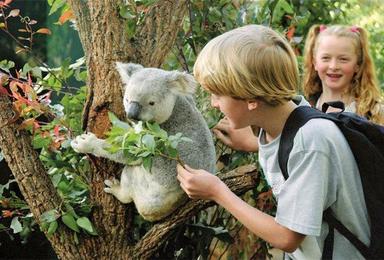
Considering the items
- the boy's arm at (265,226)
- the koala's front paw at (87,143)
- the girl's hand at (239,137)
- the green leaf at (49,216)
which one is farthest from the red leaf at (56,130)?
the boy's arm at (265,226)

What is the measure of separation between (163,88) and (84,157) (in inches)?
15.5

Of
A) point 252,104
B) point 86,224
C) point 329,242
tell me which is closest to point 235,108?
point 252,104

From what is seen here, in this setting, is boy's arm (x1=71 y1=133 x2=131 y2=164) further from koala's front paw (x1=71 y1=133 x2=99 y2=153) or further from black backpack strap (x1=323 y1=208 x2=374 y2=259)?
black backpack strap (x1=323 y1=208 x2=374 y2=259)

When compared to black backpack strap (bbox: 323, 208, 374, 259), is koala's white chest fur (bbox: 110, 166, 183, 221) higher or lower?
lower

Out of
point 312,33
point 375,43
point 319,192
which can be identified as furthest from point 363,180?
point 375,43

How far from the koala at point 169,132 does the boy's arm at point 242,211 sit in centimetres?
30

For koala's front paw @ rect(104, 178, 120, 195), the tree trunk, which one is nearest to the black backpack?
the tree trunk

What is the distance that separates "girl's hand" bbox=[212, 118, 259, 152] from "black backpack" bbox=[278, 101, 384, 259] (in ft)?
1.73

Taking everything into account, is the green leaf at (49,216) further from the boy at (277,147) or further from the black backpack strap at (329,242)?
the black backpack strap at (329,242)

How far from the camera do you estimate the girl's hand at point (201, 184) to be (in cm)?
152

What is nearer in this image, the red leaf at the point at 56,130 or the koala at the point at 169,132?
the koala at the point at 169,132

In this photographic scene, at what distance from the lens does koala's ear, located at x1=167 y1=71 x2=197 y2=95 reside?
1899mm

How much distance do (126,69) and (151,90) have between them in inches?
4.0

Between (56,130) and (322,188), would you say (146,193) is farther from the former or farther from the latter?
(322,188)
